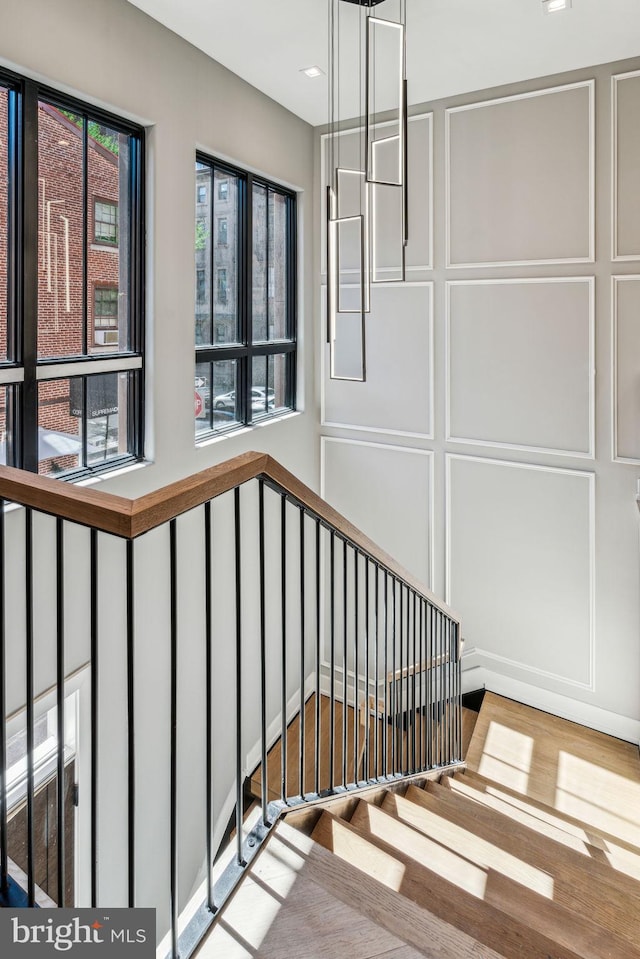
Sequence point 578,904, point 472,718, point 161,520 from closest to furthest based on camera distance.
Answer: point 161,520, point 578,904, point 472,718

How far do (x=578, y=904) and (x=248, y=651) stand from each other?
7.72 ft

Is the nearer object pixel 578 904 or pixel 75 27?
pixel 578 904

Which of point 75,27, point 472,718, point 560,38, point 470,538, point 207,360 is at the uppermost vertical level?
point 560,38

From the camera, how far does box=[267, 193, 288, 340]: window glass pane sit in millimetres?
4223

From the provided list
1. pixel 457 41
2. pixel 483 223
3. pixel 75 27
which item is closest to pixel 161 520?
pixel 75 27

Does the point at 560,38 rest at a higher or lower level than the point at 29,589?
higher

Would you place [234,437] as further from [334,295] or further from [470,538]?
[470,538]

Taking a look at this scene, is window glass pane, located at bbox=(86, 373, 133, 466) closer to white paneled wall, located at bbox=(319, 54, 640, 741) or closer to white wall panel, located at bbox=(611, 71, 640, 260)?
white paneled wall, located at bbox=(319, 54, 640, 741)

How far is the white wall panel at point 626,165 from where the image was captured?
3.41m

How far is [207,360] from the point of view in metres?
3.62

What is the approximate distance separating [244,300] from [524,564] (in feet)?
7.94

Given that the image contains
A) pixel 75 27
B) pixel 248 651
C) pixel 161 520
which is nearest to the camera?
pixel 161 520

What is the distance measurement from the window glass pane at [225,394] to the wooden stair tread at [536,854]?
7.66ft

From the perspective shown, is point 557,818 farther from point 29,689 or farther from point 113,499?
point 113,499
